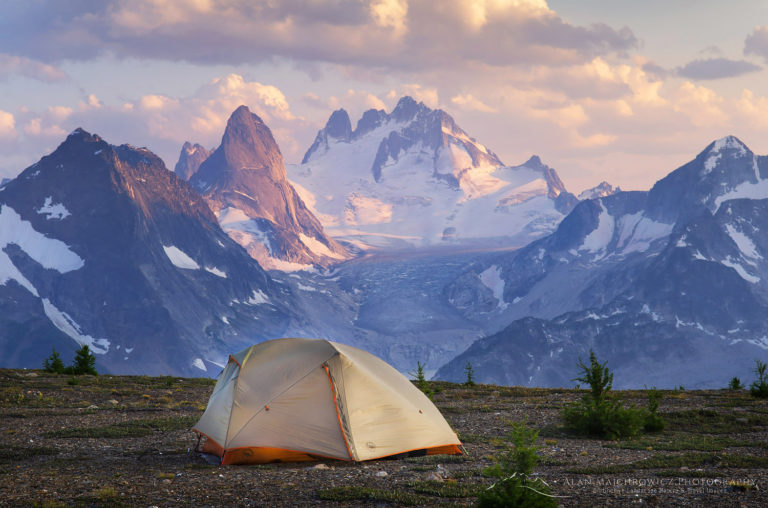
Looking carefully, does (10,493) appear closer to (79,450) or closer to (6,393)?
(79,450)

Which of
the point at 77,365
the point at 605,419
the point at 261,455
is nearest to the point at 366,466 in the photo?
the point at 261,455

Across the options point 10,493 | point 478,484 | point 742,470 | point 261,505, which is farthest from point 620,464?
point 10,493

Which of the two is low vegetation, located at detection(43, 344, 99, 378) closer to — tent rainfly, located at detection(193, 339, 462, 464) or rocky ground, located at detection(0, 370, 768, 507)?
rocky ground, located at detection(0, 370, 768, 507)

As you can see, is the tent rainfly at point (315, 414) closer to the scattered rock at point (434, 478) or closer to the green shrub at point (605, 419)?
the scattered rock at point (434, 478)

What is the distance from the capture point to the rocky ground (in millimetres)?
16250

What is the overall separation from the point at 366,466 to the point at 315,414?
2243mm

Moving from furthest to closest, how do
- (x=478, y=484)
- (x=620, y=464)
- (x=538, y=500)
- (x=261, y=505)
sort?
(x=620, y=464) < (x=478, y=484) < (x=261, y=505) < (x=538, y=500)

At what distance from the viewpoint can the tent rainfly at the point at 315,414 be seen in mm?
21281

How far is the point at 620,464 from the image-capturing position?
2030 cm

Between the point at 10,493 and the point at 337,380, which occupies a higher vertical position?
the point at 337,380

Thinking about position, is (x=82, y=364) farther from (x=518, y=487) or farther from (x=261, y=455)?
(x=518, y=487)

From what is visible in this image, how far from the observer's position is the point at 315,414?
70.8 ft

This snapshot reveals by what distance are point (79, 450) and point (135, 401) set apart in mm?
13778

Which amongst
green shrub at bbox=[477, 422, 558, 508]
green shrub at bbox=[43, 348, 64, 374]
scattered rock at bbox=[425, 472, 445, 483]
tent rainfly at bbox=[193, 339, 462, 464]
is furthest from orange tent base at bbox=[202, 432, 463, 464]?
green shrub at bbox=[43, 348, 64, 374]
